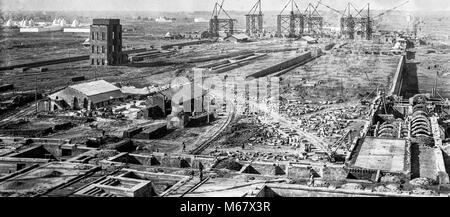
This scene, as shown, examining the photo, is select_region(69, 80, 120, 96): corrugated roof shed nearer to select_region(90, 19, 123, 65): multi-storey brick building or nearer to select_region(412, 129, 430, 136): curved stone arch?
select_region(90, 19, 123, 65): multi-storey brick building

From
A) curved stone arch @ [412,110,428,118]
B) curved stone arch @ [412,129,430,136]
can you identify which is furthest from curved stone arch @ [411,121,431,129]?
curved stone arch @ [412,110,428,118]

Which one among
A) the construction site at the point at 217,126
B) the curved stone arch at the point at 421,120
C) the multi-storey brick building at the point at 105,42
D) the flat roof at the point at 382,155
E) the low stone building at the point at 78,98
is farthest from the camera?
the multi-storey brick building at the point at 105,42

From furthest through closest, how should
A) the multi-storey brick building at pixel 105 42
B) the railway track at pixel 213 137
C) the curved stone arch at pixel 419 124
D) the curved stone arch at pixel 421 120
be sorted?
the multi-storey brick building at pixel 105 42 < the curved stone arch at pixel 421 120 < the curved stone arch at pixel 419 124 < the railway track at pixel 213 137

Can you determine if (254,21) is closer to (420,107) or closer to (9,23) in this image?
(9,23)

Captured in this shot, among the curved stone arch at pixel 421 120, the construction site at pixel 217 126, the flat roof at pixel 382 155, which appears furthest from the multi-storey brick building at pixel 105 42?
the flat roof at pixel 382 155

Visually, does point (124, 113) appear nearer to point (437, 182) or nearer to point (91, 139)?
point (91, 139)

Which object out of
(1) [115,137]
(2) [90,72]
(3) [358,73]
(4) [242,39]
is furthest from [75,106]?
(4) [242,39]

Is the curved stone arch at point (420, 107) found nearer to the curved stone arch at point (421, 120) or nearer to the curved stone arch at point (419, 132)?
the curved stone arch at point (421, 120)
